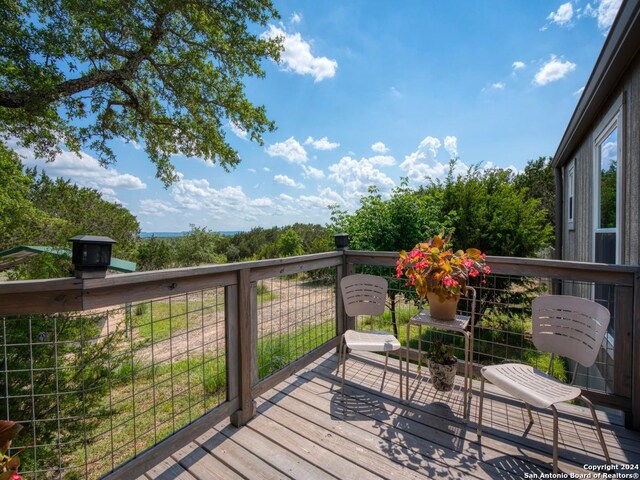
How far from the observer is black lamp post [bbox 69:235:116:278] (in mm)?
1314

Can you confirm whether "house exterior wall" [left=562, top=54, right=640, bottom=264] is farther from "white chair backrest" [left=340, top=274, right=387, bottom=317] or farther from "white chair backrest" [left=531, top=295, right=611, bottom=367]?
"white chair backrest" [left=340, top=274, right=387, bottom=317]

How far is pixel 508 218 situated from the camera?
5.29 metres

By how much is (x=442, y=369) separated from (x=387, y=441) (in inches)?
26.1

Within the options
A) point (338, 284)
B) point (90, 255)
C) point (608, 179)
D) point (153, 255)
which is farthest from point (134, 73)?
point (608, 179)

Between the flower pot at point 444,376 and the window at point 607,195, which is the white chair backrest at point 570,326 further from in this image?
the window at point 607,195

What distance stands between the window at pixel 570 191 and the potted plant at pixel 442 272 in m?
4.17

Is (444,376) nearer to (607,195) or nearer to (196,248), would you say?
(607,195)

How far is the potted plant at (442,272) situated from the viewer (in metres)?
2.24

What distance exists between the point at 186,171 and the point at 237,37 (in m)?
4.90

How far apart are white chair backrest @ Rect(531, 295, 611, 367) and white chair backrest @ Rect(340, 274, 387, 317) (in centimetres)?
123

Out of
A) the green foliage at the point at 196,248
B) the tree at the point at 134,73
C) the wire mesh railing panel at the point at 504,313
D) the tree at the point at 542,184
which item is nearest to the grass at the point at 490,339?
the wire mesh railing panel at the point at 504,313

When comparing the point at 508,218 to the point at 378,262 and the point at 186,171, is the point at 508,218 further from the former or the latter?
the point at 186,171

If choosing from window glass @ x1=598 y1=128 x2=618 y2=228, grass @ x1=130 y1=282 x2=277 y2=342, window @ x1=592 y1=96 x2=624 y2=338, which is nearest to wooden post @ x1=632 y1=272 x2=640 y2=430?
window @ x1=592 y1=96 x2=624 y2=338

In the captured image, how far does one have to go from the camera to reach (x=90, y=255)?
4.43 feet
